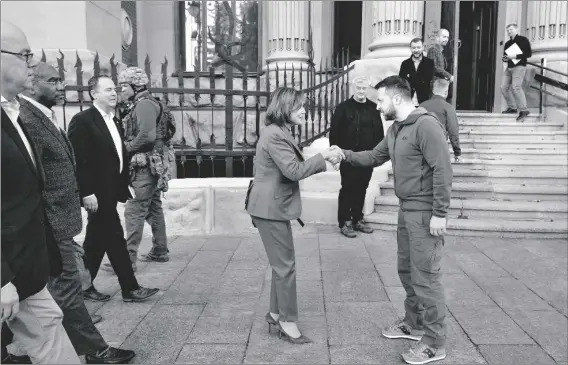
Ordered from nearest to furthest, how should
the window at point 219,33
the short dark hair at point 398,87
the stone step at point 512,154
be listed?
the short dark hair at point 398,87
the stone step at point 512,154
the window at point 219,33

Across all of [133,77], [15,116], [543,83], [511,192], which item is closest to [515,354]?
[15,116]

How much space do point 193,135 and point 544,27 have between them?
7927mm

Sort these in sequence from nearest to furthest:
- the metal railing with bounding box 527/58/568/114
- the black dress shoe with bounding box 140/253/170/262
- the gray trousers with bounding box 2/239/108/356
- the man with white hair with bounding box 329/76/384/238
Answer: the gray trousers with bounding box 2/239/108/356 < the black dress shoe with bounding box 140/253/170/262 < the man with white hair with bounding box 329/76/384/238 < the metal railing with bounding box 527/58/568/114

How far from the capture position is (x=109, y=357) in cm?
335

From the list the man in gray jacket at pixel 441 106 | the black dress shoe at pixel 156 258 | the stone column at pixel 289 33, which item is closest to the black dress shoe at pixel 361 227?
the man in gray jacket at pixel 441 106

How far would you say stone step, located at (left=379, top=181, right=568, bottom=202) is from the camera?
308 inches

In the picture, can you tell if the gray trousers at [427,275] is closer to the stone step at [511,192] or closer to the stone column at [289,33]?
the stone step at [511,192]

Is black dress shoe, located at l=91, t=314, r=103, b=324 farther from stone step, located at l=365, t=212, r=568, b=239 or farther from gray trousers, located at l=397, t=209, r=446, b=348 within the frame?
stone step, located at l=365, t=212, r=568, b=239

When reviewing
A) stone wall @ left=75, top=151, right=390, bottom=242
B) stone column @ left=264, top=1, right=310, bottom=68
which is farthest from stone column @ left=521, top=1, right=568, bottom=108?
stone wall @ left=75, top=151, right=390, bottom=242

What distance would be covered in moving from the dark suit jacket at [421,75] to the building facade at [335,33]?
4.84 ft

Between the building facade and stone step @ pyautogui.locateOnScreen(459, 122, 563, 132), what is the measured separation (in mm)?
1232

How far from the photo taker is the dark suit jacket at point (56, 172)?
10.0 ft

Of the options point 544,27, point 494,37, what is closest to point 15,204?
point 544,27

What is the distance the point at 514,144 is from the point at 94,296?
7620 millimetres
